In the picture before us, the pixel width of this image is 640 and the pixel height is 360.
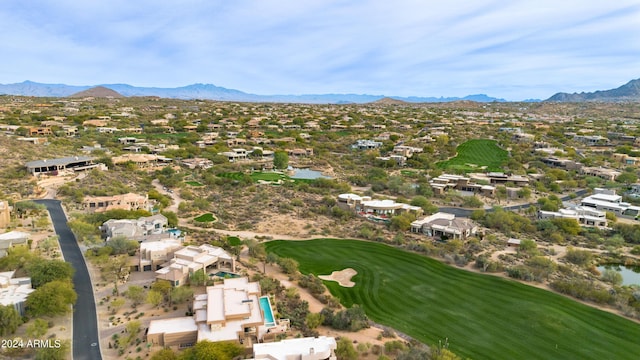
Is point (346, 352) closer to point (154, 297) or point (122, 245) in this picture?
point (154, 297)

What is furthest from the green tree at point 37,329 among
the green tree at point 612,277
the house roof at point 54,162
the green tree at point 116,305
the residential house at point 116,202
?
the house roof at point 54,162

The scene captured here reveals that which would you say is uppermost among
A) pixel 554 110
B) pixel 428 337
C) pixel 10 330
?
pixel 554 110

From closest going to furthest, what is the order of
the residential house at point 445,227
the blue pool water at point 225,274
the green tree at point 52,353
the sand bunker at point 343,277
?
the green tree at point 52,353
the blue pool water at point 225,274
the sand bunker at point 343,277
the residential house at point 445,227

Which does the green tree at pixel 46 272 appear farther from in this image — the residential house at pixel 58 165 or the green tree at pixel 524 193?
the green tree at pixel 524 193

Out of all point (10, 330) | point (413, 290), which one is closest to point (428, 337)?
point (413, 290)

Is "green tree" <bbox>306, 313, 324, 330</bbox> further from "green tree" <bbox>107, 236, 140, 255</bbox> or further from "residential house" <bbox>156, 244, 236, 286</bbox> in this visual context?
"green tree" <bbox>107, 236, 140, 255</bbox>

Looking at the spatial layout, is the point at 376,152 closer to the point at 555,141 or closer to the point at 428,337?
the point at 555,141
